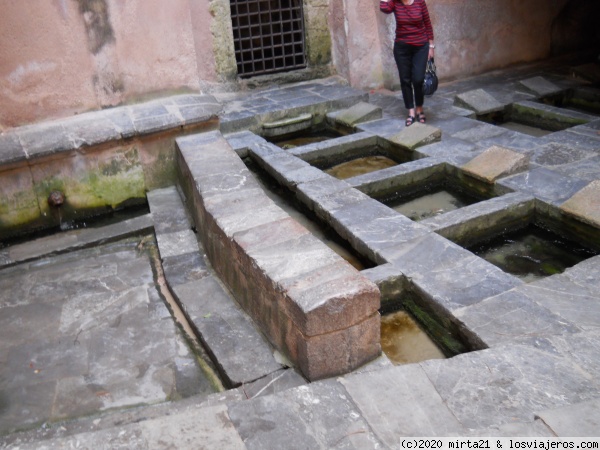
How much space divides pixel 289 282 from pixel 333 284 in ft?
0.80

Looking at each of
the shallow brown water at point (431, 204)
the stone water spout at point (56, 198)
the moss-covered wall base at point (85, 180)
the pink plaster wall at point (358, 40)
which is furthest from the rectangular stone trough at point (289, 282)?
the pink plaster wall at point (358, 40)

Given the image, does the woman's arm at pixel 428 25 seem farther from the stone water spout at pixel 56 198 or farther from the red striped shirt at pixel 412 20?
the stone water spout at pixel 56 198

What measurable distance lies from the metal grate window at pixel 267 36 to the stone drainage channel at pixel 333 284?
3.08m

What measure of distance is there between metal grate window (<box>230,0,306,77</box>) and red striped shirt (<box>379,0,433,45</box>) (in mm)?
2470

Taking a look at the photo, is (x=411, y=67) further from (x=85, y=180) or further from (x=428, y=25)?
(x=85, y=180)

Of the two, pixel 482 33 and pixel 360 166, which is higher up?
pixel 482 33

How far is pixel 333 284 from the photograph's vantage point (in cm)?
306

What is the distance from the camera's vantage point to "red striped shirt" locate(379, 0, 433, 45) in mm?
6730

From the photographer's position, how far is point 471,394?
270cm

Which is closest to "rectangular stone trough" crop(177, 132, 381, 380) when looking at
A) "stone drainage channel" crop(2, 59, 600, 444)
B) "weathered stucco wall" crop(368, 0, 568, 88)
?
"stone drainage channel" crop(2, 59, 600, 444)

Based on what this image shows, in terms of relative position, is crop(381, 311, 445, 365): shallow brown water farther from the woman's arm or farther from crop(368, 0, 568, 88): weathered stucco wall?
crop(368, 0, 568, 88): weathered stucco wall

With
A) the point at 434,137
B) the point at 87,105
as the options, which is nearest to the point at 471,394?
the point at 434,137

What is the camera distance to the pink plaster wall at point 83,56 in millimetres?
5609

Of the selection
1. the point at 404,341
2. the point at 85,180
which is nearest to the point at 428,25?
the point at 85,180
